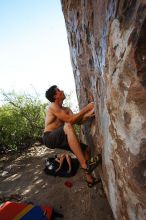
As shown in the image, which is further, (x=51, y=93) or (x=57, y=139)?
(x=51, y=93)

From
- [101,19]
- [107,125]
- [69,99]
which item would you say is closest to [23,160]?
[69,99]

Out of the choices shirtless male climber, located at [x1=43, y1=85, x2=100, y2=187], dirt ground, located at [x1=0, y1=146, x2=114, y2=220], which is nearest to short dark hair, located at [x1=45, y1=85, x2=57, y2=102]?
shirtless male climber, located at [x1=43, y1=85, x2=100, y2=187]

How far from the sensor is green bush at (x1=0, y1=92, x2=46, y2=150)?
928 centimetres

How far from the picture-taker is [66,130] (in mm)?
4586

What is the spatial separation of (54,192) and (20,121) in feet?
15.8

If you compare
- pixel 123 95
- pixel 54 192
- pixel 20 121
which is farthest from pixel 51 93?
pixel 20 121

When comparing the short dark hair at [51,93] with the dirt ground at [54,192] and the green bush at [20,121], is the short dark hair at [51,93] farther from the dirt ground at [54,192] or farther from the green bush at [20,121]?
the green bush at [20,121]

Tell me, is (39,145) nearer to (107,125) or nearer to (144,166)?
(107,125)

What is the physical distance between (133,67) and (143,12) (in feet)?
1.40

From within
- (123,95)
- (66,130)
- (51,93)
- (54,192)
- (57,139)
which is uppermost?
(51,93)

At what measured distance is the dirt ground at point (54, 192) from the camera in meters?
4.21

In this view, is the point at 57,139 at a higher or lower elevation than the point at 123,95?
lower

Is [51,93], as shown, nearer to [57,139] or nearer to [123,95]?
[57,139]

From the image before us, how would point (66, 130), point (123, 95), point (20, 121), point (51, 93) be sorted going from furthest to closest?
1. point (20, 121)
2. point (51, 93)
3. point (66, 130)
4. point (123, 95)
